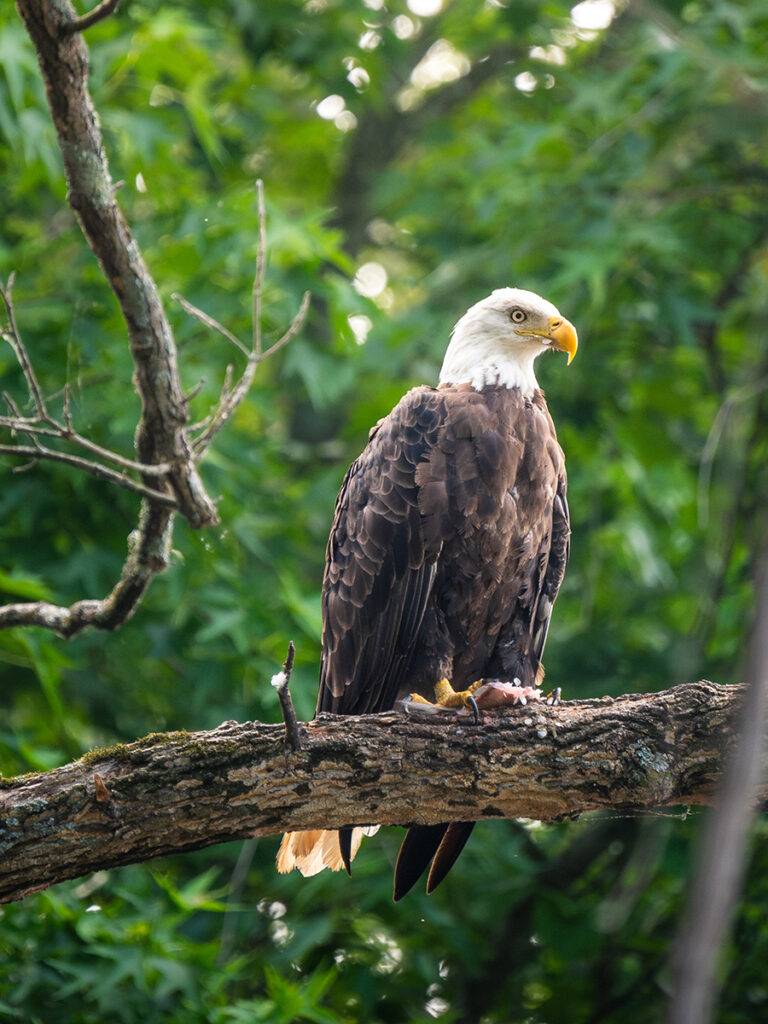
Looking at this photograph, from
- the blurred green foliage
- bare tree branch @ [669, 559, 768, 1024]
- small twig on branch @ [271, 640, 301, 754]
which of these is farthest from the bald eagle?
bare tree branch @ [669, 559, 768, 1024]

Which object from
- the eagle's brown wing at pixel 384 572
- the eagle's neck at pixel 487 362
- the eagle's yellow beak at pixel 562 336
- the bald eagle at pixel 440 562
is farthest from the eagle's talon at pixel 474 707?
the eagle's yellow beak at pixel 562 336

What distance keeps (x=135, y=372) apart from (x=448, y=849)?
190 centimetres

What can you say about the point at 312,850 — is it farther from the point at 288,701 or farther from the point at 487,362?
the point at 487,362

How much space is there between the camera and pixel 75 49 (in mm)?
3051

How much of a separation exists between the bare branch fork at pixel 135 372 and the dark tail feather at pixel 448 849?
51.7 inches

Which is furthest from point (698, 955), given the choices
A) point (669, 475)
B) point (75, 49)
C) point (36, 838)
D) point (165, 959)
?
point (669, 475)

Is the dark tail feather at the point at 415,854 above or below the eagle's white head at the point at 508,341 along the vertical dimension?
below

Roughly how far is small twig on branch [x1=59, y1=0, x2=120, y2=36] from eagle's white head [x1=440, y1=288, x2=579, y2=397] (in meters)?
1.91

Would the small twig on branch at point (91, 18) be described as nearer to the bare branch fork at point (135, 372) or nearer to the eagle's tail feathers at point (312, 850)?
the bare branch fork at point (135, 372)

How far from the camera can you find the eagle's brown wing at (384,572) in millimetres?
3934

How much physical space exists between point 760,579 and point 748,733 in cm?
16

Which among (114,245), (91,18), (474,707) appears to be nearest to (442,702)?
(474,707)

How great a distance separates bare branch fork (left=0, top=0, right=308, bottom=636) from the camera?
3061 mm

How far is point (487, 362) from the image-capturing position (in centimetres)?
432
